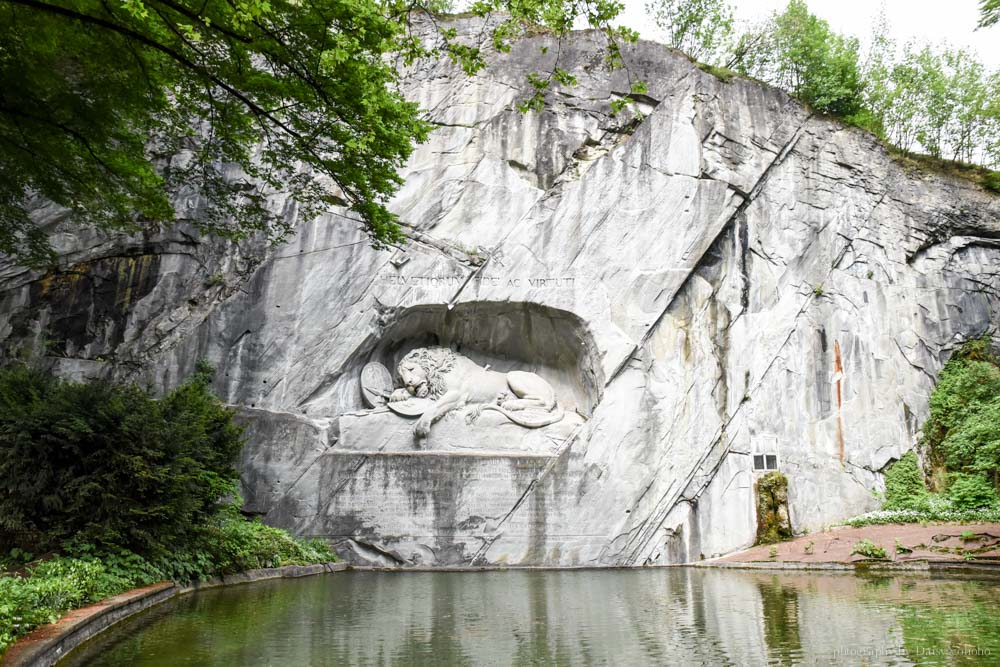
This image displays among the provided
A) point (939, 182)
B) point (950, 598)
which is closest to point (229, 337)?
point (950, 598)

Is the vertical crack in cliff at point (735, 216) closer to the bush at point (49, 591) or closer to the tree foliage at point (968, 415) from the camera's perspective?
the tree foliage at point (968, 415)

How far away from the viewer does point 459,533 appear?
1298 cm

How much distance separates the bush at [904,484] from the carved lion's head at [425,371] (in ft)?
30.1


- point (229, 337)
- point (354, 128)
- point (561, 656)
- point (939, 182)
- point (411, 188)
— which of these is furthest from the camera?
point (939, 182)

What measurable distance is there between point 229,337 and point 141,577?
24.9ft

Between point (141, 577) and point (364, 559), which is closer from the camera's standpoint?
point (141, 577)

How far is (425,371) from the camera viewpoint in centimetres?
1463

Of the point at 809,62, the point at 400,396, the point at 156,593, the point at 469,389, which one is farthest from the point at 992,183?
the point at 156,593

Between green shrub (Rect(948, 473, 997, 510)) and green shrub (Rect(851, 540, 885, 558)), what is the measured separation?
3668mm

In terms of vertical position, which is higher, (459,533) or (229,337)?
(229,337)

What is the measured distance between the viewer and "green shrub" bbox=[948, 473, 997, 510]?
1343 cm

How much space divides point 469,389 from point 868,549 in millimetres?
7613

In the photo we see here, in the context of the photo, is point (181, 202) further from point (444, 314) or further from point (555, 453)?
point (555, 453)

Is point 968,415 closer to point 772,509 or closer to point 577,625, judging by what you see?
point 772,509
